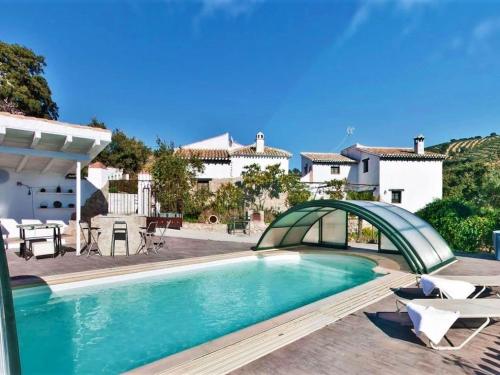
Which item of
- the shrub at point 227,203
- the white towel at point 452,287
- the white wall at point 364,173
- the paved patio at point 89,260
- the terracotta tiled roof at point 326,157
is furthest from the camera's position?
the terracotta tiled roof at point 326,157

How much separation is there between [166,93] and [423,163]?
24506 millimetres

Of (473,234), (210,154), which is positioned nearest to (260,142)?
(210,154)

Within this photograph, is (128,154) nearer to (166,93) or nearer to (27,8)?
(166,93)

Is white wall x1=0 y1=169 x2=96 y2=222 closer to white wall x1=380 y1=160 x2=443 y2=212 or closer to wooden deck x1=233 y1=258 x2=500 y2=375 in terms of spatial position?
wooden deck x1=233 y1=258 x2=500 y2=375

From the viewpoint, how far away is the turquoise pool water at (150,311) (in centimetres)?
510

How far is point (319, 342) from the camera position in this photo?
4492 millimetres

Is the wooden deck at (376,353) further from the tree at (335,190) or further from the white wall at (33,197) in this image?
the tree at (335,190)

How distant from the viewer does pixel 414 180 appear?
100 feet

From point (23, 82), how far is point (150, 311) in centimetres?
2966

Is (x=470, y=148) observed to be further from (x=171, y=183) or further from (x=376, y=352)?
(x=376, y=352)

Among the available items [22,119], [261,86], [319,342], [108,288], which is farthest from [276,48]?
[319,342]

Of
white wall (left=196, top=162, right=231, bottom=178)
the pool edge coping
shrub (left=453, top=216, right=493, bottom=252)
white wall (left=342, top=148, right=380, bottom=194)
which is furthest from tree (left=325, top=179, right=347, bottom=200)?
the pool edge coping

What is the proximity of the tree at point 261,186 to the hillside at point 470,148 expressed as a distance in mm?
37369

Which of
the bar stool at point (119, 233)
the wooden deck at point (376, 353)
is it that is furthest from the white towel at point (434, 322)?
the bar stool at point (119, 233)
